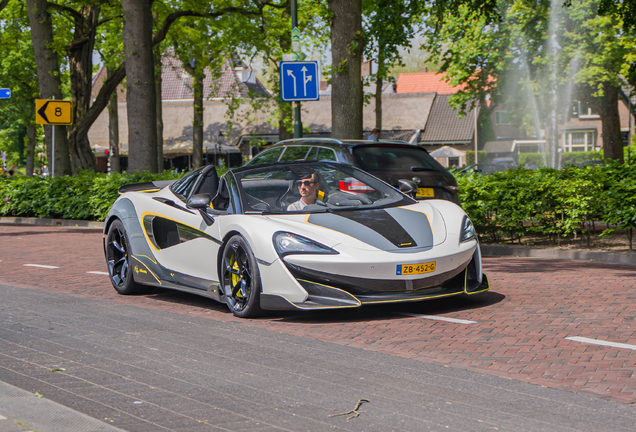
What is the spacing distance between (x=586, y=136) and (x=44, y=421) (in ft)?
217

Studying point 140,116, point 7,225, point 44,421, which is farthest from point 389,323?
point 7,225

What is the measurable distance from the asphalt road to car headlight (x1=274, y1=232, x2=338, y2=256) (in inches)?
24.0

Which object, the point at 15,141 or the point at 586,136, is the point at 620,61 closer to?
the point at 586,136

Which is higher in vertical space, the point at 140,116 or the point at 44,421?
the point at 140,116

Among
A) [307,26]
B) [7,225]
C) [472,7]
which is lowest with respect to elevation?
[7,225]

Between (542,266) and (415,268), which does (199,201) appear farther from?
(542,266)

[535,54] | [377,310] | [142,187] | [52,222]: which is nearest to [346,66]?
[142,187]

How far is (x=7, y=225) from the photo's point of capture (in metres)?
21.3

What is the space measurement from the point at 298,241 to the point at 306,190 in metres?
1.05

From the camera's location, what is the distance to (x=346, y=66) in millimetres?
13844

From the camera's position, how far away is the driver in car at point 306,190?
715 cm

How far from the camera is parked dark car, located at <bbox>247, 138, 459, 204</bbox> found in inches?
426

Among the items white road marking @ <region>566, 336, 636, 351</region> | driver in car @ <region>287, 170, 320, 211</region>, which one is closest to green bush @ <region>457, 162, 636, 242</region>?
driver in car @ <region>287, 170, 320, 211</region>

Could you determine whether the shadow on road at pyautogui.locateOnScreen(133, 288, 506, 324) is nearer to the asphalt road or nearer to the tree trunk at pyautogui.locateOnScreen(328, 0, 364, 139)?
the asphalt road
